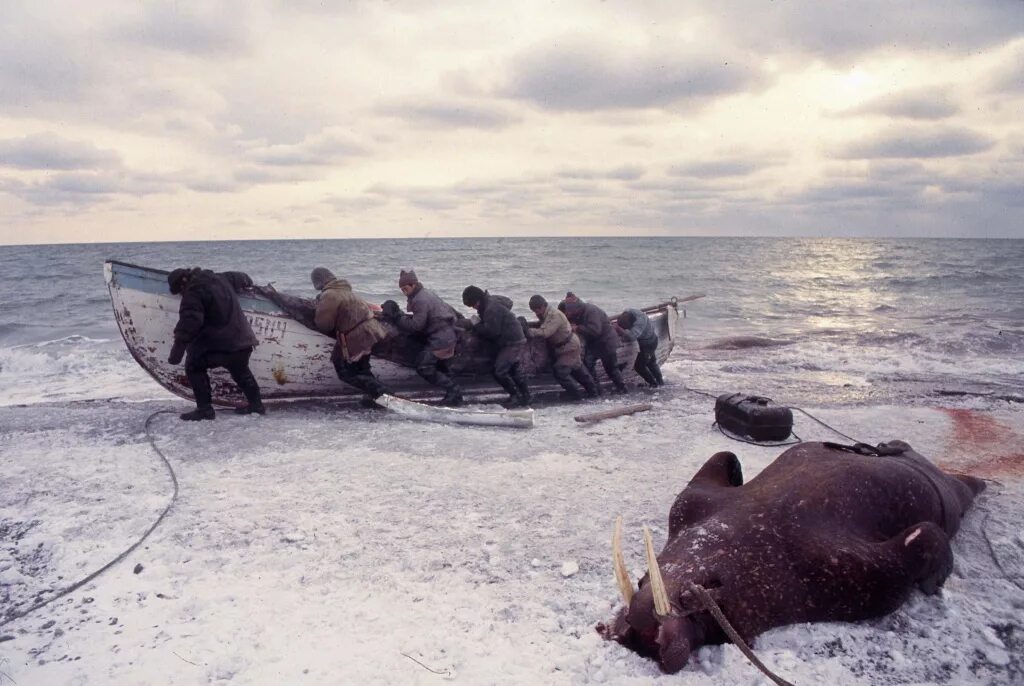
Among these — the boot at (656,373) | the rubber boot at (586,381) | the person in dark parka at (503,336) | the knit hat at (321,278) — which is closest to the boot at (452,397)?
A: the person in dark parka at (503,336)

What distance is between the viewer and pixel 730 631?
3.14m

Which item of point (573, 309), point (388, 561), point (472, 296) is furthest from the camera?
point (573, 309)

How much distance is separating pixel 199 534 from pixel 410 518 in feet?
5.28

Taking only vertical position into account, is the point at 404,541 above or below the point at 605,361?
below

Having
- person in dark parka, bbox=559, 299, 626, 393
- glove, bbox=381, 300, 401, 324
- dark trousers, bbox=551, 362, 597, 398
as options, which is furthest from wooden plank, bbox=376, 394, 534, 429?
person in dark parka, bbox=559, 299, 626, 393

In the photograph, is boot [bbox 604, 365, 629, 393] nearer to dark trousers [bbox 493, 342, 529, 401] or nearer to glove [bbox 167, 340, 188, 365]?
dark trousers [bbox 493, 342, 529, 401]

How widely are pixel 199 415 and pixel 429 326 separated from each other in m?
3.13

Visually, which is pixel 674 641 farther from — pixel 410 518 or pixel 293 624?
pixel 410 518

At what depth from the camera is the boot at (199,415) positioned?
7840 mm

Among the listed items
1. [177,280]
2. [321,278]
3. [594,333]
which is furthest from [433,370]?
[177,280]

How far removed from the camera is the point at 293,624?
3744mm

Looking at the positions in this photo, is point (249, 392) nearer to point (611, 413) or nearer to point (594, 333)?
point (611, 413)

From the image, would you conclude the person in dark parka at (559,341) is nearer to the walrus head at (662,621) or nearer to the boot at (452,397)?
the boot at (452,397)

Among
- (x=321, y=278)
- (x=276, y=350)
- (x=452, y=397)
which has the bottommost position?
(x=452, y=397)
